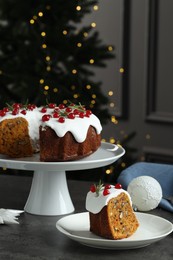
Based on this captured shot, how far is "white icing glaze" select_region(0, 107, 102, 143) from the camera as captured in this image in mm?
1911

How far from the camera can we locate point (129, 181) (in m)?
2.12

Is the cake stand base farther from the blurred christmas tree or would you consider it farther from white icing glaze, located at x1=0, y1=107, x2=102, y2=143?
the blurred christmas tree

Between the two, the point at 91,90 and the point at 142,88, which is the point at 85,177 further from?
the point at 142,88

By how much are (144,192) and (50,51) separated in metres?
1.83

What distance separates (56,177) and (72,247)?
1.22 feet

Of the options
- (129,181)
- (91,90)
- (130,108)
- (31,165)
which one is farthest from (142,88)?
(31,165)

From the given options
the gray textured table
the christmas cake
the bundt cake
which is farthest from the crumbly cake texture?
the christmas cake

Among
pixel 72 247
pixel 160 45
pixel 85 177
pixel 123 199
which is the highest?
pixel 160 45

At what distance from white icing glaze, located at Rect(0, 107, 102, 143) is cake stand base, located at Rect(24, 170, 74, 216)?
0.12 metres

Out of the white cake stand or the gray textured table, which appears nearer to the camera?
the gray textured table

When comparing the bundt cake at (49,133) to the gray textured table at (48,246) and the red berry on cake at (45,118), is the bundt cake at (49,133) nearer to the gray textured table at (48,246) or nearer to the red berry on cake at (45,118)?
the red berry on cake at (45,118)

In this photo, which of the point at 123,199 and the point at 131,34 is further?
the point at 131,34

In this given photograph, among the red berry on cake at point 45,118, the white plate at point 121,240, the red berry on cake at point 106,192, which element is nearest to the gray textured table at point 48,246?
the white plate at point 121,240

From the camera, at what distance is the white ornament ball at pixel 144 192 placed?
1.93 metres
